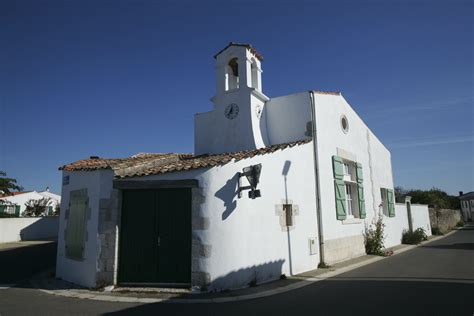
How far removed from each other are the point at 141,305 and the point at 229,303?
1.54m

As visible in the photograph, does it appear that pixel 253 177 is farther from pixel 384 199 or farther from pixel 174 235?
pixel 384 199

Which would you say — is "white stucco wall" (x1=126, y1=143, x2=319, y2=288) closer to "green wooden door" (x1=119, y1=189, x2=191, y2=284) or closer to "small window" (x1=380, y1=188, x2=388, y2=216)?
"green wooden door" (x1=119, y1=189, x2=191, y2=284)

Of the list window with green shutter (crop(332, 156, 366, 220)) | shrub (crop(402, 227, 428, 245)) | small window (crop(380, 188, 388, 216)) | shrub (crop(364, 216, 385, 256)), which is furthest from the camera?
shrub (crop(402, 227, 428, 245))

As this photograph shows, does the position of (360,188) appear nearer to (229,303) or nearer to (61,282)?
(229,303)

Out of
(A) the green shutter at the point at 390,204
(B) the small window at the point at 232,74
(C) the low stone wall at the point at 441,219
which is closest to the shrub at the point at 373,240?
(A) the green shutter at the point at 390,204

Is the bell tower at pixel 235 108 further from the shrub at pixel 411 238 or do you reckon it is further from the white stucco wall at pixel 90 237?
the shrub at pixel 411 238

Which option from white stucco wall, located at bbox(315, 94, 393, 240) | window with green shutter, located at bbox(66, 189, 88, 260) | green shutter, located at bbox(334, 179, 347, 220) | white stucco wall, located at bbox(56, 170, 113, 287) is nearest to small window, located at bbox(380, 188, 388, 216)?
white stucco wall, located at bbox(315, 94, 393, 240)

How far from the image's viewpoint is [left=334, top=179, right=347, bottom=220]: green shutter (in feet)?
33.3

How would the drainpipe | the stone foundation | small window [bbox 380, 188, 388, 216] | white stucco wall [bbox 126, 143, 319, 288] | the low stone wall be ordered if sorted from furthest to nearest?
1. the low stone wall
2. small window [bbox 380, 188, 388, 216]
3. the stone foundation
4. the drainpipe
5. white stucco wall [bbox 126, 143, 319, 288]

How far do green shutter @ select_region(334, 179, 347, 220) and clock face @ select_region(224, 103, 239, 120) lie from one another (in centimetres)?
421

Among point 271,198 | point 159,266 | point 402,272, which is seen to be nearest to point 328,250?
point 402,272

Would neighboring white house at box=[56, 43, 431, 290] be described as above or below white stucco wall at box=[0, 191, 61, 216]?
below

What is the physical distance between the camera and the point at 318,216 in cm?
922

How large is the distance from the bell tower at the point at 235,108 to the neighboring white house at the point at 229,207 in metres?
0.05
